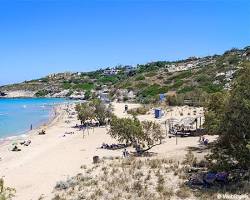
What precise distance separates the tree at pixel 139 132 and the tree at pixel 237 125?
1001cm

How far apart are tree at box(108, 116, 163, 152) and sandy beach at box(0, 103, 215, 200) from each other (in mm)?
A: 657

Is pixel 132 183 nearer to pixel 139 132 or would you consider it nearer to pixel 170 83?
pixel 139 132

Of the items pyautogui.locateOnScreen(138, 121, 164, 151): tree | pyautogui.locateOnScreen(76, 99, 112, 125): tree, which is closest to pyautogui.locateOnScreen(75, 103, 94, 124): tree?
pyautogui.locateOnScreen(76, 99, 112, 125): tree

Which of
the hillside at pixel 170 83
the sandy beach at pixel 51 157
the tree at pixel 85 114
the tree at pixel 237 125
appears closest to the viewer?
the tree at pixel 237 125

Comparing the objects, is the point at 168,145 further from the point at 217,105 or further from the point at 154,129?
the point at 217,105

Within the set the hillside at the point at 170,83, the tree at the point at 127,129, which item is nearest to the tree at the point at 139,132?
the tree at the point at 127,129

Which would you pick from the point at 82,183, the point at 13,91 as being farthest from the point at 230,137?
the point at 13,91

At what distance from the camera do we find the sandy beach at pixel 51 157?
2042cm

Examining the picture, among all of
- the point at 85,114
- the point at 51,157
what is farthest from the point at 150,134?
the point at 85,114

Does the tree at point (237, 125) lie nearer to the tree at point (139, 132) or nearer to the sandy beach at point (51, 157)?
the sandy beach at point (51, 157)

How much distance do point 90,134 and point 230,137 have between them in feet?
81.8

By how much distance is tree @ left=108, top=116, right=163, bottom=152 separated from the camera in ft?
90.2

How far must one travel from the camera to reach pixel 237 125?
54.1 feet

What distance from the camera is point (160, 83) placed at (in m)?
97.0
